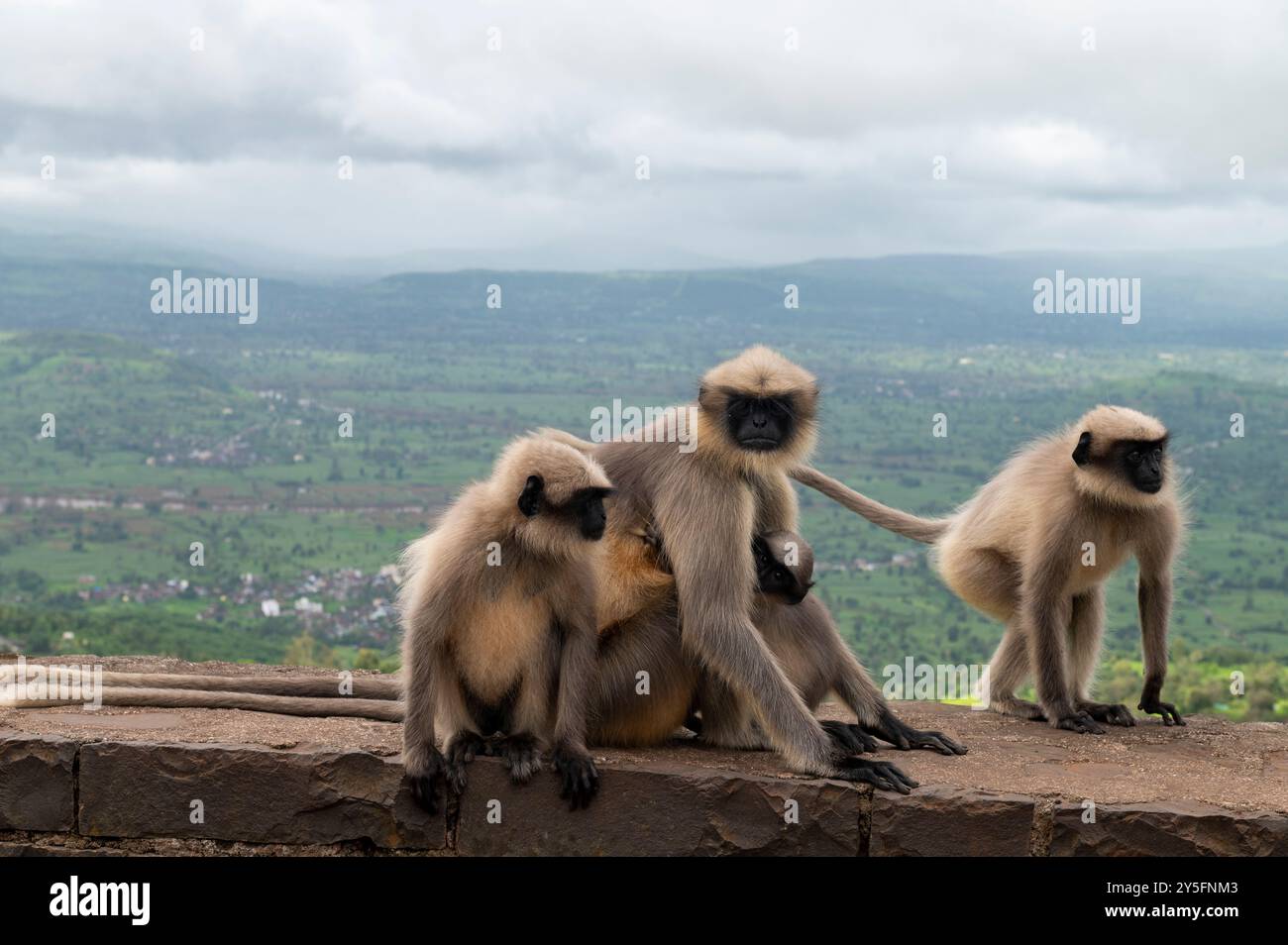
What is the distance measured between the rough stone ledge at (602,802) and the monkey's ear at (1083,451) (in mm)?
1691

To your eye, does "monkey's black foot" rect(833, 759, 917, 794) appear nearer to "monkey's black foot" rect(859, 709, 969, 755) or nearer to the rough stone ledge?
the rough stone ledge

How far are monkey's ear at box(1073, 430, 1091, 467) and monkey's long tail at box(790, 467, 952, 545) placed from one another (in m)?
1.53

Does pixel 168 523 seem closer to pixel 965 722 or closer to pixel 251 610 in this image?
pixel 251 610

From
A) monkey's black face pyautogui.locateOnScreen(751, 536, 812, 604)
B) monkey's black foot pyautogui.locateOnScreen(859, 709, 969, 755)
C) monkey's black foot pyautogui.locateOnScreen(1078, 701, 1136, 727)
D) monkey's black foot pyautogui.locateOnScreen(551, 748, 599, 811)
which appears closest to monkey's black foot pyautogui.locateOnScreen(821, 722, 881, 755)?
monkey's black foot pyautogui.locateOnScreen(859, 709, 969, 755)

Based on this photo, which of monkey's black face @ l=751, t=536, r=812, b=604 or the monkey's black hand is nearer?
monkey's black face @ l=751, t=536, r=812, b=604

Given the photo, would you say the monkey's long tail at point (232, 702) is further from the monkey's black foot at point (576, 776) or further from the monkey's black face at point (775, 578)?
the monkey's black face at point (775, 578)

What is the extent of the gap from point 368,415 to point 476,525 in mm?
90388

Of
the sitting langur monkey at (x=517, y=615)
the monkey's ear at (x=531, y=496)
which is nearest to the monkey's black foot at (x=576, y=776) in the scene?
the sitting langur monkey at (x=517, y=615)

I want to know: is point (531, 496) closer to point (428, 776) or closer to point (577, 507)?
point (577, 507)

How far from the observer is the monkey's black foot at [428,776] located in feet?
20.7

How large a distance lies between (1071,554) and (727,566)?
101 inches

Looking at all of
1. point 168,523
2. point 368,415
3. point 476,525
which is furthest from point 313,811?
point 368,415

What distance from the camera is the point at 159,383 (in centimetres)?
10475

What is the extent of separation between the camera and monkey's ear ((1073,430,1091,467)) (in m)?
7.97
